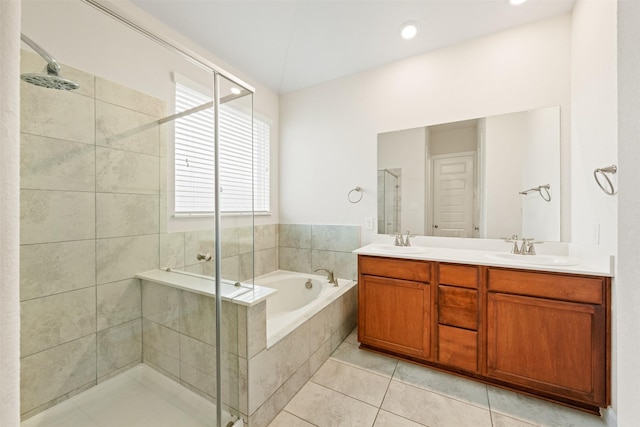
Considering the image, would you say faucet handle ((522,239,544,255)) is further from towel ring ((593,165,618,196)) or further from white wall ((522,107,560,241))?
towel ring ((593,165,618,196))

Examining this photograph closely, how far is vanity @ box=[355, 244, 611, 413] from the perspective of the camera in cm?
143

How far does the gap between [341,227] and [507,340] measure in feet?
5.29

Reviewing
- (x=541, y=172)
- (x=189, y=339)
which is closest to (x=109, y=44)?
(x=189, y=339)

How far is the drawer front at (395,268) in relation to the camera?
1875 mm

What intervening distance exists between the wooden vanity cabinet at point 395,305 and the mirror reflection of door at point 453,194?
0.59 m

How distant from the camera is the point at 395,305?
1.97 m

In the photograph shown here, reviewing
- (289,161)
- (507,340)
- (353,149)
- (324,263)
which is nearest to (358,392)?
(507,340)

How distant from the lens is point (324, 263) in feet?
9.11

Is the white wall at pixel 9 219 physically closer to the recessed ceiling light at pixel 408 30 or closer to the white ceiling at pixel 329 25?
the white ceiling at pixel 329 25

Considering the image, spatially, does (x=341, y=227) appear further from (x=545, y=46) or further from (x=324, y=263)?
(x=545, y=46)

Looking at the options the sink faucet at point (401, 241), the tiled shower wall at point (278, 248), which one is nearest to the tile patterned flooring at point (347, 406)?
the tiled shower wall at point (278, 248)

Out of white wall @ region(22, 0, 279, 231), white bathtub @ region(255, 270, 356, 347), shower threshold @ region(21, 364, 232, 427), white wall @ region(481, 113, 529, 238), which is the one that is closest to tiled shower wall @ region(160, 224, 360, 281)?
white bathtub @ region(255, 270, 356, 347)

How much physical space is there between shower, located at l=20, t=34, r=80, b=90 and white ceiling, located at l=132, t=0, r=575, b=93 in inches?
31.9

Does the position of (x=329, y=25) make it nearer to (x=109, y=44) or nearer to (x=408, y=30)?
(x=408, y=30)
